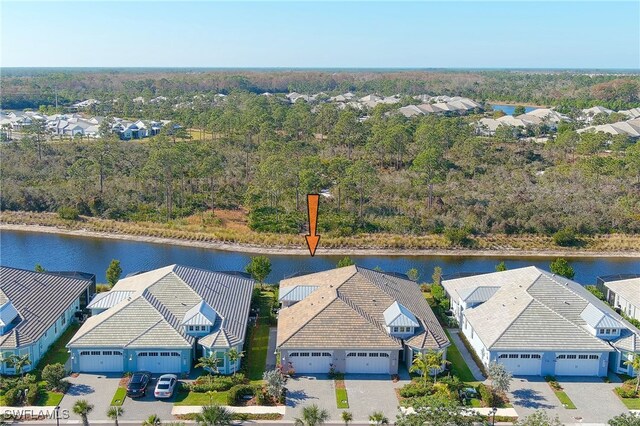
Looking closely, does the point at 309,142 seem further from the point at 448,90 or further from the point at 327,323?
the point at 448,90

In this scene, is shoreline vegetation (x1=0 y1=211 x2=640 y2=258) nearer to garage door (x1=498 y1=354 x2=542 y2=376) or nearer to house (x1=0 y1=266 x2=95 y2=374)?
house (x1=0 y1=266 x2=95 y2=374)

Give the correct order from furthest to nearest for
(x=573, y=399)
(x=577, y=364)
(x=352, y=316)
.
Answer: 1. (x=352, y=316)
2. (x=577, y=364)
3. (x=573, y=399)

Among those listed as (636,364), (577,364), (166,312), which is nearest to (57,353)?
(166,312)

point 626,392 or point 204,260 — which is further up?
point 626,392

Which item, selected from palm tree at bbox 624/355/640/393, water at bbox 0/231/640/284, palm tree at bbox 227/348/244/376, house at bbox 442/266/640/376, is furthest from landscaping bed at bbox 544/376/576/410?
water at bbox 0/231/640/284

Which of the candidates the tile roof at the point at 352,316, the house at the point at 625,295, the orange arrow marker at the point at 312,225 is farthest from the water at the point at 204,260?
the tile roof at the point at 352,316

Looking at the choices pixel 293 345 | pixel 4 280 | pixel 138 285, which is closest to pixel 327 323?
pixel 293 345

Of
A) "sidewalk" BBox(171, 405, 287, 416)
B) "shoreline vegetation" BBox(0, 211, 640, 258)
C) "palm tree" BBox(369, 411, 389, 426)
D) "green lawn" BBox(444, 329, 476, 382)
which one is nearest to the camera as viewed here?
"palm tree" BBox(369, 411, 389, 426)

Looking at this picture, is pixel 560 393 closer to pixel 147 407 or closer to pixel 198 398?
pixel 198 398
